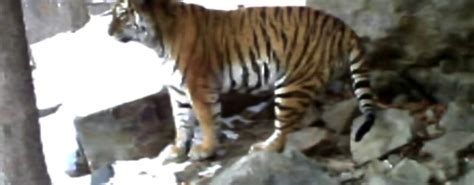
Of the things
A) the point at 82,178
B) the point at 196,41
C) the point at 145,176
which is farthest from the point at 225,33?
the point at 82,178

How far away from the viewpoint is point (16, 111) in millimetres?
3805

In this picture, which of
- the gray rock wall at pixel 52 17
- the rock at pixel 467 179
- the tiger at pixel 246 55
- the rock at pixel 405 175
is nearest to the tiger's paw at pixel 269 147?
the tiger at pixel 246 55

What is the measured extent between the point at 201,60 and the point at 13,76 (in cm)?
119

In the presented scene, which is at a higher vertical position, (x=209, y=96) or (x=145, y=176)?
(x=209, y=96)

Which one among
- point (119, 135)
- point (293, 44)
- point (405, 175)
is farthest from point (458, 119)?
point (119, 135)

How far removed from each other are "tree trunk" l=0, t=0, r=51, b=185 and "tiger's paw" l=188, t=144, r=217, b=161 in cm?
102

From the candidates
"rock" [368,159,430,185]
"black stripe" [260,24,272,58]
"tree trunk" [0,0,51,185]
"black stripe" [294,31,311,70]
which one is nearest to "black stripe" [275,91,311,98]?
"black stripe" [294,31,311,70]

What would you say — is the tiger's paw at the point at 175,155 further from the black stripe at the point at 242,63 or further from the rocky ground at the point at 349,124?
the black stripe at the point at 242,63

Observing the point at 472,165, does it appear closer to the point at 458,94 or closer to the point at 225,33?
the point at 458,94

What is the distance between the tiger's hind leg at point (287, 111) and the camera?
4691 mm

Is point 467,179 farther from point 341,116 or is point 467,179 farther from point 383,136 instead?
point 341,116

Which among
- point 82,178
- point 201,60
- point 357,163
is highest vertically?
point 201,60

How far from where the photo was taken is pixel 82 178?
5.28 metres

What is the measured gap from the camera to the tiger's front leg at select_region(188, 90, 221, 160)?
471 cm
